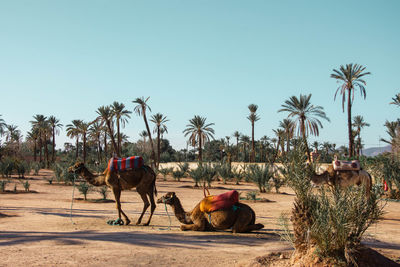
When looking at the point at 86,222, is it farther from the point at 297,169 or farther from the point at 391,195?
the point at 391,195

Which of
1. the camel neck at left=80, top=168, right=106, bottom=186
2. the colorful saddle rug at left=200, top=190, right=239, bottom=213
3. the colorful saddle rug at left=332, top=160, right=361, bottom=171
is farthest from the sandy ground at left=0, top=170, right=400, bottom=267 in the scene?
the colorful saddle rug at left=332, top=160, right=361, bottom=171

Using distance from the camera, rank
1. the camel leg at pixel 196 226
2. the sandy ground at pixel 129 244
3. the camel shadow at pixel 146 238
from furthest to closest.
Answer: the camel leg at pixel 196 226 → the camel shadow at pixel 146 238 → the sandy ground at pixel 129 244

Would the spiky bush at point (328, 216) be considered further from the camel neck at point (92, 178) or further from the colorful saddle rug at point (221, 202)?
the camel neck at point (92, 178)

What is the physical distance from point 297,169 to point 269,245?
263 cm

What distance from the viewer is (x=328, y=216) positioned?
205 inches

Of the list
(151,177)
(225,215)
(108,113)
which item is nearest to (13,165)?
(108,113)

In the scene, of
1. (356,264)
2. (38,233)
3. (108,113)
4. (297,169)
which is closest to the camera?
(356,264)

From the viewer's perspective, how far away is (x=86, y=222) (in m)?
10.2

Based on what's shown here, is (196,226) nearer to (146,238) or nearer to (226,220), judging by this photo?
(226,220)

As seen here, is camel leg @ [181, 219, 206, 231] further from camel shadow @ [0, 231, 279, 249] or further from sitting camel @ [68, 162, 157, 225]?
sitting camel @ [68, 162, 157, 225]

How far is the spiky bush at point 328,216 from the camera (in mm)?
5125

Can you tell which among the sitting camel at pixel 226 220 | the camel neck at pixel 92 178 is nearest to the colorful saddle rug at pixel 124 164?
the camel neck at pixel 92 178

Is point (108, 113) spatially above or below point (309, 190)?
above

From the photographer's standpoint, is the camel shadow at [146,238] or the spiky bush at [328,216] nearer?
the spiky bush at [328,216]
